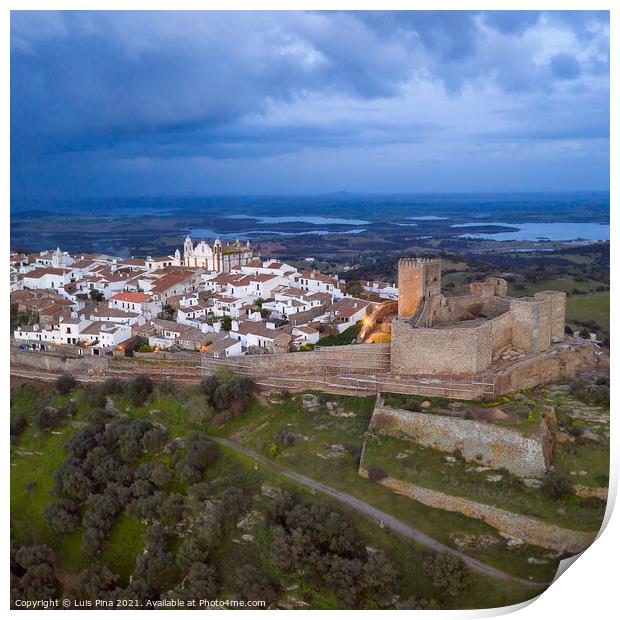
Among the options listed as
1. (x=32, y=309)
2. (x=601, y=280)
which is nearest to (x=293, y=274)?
(x=32, y=309)

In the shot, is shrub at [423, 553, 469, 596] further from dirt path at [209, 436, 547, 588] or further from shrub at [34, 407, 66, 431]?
shrub at [34, 407, 66, 431]

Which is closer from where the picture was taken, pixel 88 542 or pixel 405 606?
pixel 405 606

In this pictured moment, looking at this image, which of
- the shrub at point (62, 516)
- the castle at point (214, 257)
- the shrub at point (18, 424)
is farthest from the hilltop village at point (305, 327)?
the shrub at point (62, 516)

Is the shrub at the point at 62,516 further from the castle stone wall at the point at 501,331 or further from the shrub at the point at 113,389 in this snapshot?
the castle stone wall at the point at 501,331

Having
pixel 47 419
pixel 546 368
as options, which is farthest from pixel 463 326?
pixel 47 419

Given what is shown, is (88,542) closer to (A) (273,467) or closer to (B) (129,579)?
(B) (129,579)

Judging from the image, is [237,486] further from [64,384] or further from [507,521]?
[64,384]

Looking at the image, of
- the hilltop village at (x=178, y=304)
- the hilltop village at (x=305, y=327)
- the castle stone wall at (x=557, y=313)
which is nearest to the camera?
the hilltop village at (x=305, y=327)

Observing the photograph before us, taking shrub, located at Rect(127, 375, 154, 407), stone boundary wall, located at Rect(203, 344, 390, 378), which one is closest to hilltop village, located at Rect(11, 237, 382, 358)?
stone boundary wall, located at Rect(203, 344, 390, 378)
